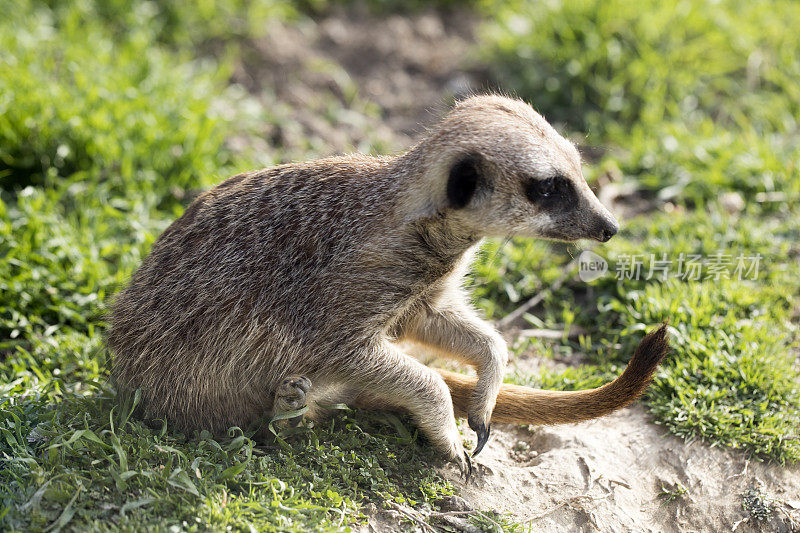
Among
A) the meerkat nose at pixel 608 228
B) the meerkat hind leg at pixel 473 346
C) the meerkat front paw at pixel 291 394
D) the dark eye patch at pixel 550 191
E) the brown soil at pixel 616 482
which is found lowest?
the brown soil at pixel 616 482

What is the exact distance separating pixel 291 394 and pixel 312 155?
279 centimetres

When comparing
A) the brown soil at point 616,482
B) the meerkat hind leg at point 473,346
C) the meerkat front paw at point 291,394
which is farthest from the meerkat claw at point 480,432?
the meerkat front paw at point 291,394

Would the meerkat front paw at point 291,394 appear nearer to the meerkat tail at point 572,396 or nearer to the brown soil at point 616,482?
the brown soil at point 616,482

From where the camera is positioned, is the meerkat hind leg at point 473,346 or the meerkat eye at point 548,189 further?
the meerkat hind leg at point 473,346

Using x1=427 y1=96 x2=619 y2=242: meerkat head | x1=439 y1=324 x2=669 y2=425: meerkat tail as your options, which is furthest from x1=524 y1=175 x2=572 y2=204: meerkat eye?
x1=439 y1=324 x2=669 y2=425: meerkat tail

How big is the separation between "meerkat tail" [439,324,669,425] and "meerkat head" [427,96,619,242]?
0.51 m

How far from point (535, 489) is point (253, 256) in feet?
5.07

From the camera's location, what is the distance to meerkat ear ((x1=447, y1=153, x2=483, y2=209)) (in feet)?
10.1

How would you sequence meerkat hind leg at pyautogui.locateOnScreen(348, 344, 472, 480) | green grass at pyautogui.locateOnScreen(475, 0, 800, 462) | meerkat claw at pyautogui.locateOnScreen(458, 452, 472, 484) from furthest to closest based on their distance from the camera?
green grass at pyautogui.locateOnScreen(475, 0, 800, 462) < meerkat claw at pyautogui.locateOnScreen(458, 452, 472, 484) < meerkat hind leg at pyautogui.locateOnScreen(348, 344, 472, 480)

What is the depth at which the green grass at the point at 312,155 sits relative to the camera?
3.01 metres

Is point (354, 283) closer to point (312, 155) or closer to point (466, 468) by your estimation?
point (466, 468)

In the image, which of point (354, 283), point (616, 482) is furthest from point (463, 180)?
point (616, 482)

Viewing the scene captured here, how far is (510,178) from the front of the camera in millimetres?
3080

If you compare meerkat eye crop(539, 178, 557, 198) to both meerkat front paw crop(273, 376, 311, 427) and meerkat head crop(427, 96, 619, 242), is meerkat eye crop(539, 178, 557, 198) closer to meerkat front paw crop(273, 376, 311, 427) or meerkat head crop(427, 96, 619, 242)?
meerkat head crop(427, 96, 619, 242)
